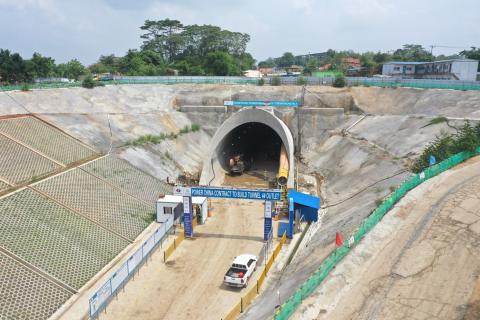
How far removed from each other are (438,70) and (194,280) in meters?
80.6

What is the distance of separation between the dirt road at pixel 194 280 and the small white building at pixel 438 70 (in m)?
65.2

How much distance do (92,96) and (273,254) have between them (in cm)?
4060

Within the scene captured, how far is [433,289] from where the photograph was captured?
1792 centimetres

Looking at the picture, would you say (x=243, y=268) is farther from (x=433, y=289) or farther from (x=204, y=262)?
(x=433, y=289)

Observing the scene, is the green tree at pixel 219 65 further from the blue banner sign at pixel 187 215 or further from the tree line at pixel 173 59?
the blue banner sign at pixel 187 215

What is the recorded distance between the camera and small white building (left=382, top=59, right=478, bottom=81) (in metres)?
78.7

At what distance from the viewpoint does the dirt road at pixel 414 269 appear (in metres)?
17.0

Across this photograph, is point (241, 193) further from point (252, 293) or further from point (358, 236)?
point (358, 236)

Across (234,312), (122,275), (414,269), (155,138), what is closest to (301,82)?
(155,138)

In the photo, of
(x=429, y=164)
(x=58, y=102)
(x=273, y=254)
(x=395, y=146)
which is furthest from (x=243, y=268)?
(x=58, y=102)

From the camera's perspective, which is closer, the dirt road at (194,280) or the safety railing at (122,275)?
the safety railing at (122,275)

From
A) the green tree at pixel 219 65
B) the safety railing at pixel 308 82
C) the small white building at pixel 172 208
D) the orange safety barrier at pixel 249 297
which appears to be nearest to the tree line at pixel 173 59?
the green tree at pixel 219 65

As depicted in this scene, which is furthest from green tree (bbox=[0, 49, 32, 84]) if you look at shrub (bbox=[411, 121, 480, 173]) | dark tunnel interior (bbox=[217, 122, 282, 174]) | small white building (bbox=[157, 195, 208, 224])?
shrub (bbox=[411, 121, 480, 173])

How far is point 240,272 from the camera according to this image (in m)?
24.6
